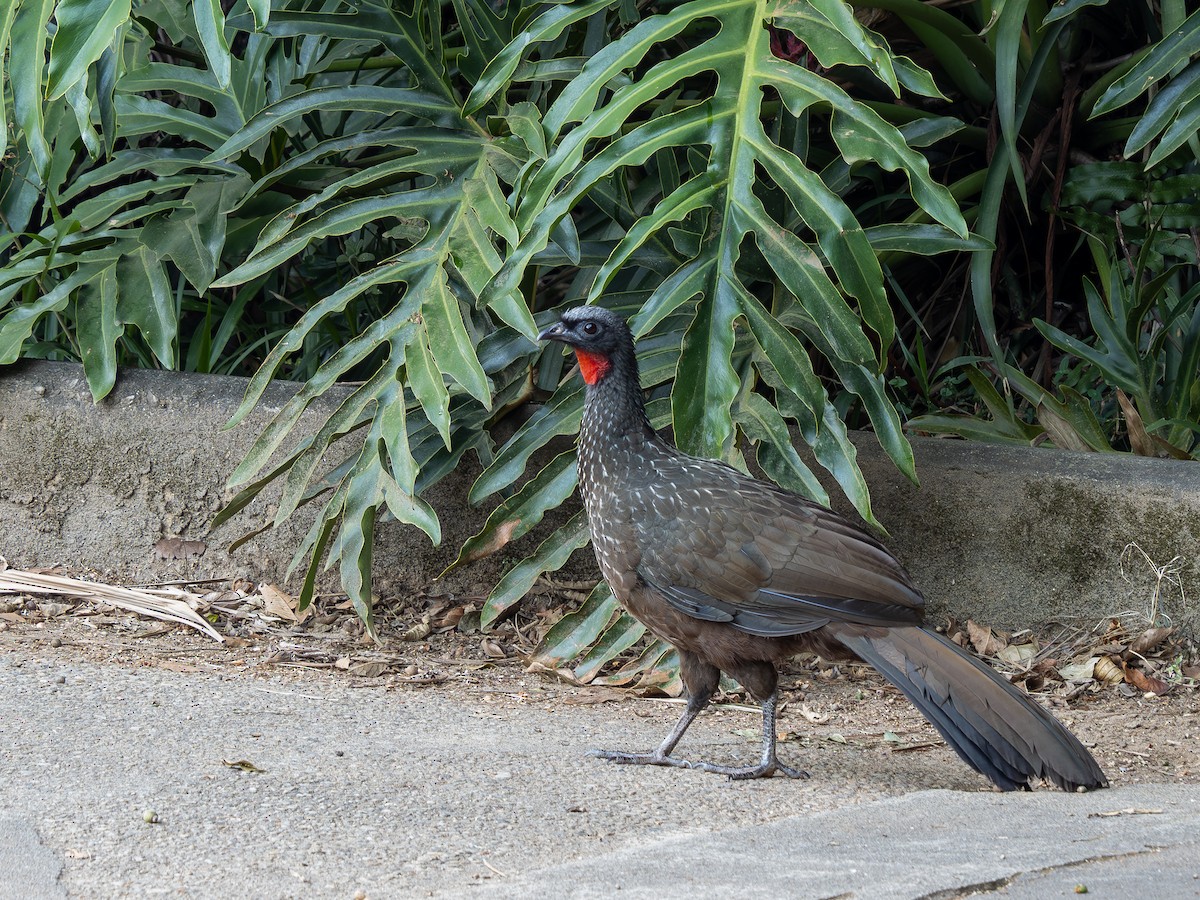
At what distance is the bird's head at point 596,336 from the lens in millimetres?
3682

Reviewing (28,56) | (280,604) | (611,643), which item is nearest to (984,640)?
(611,643)

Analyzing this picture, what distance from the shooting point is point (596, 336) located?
12.1 ft

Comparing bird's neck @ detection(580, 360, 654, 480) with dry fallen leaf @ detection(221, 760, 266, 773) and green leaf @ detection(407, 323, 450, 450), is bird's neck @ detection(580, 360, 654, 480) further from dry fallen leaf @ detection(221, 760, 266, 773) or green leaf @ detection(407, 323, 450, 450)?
dry fallen leaf @ detection(221, 760, 266, 773)

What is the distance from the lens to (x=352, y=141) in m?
4.48

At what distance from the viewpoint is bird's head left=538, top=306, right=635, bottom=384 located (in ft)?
12.1

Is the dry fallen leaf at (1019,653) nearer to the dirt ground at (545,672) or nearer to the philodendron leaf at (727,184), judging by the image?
the dirt ground at (545,672)

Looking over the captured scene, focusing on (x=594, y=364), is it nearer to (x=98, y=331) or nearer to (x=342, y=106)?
(x=342, y=106)

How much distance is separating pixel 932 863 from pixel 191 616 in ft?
9.76

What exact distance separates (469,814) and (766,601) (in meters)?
0.97

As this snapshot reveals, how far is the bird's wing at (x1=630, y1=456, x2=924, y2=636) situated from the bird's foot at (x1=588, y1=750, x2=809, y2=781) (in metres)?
0.34

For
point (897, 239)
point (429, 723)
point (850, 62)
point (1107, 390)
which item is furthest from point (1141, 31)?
point (429, 723)

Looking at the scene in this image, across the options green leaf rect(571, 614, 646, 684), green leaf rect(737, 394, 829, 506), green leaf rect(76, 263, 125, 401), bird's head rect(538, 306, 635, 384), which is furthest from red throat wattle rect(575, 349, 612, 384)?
green leaf rect(76, 263, 125, 401)

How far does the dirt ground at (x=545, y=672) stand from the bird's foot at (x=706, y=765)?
0.34 meters

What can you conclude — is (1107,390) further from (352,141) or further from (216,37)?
(216,37)
